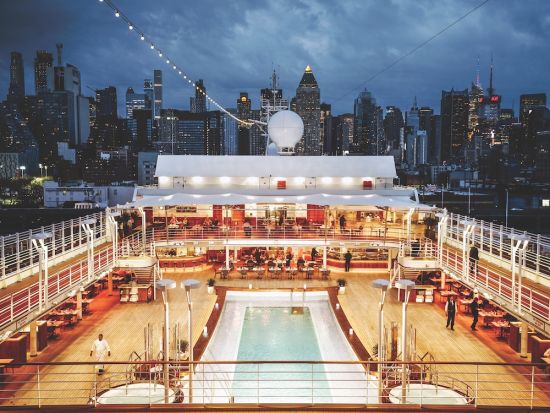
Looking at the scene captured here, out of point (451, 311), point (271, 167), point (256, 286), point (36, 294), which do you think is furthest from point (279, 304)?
point (271, 167)

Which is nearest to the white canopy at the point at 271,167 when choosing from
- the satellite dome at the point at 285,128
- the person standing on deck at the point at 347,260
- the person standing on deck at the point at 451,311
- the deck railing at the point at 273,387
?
the satellite dome at the point at 285,128

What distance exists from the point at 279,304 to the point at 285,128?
15.8 metres

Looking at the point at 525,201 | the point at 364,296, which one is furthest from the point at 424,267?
the point at 525,201

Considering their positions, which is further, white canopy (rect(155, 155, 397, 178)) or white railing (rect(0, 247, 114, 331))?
white canopy (rect(155, 155, 397, 178))

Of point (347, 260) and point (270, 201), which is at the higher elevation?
point (270, 201)

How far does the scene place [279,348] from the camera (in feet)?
50.6

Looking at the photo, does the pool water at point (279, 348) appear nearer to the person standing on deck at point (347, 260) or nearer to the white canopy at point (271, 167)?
the person standing on deck at point (347, 260)

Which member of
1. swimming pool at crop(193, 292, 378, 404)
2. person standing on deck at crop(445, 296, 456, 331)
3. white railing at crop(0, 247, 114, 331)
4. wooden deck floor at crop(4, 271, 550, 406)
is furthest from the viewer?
person standing on deck at crop(445, 296, 456, 331)

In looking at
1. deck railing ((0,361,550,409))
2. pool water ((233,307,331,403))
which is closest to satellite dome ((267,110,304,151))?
pool water ((233,307,331,403))

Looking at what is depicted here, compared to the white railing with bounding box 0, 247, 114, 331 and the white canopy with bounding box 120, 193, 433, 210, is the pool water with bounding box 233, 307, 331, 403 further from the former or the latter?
the white canopy with bounding box 120, 193, 433, 210

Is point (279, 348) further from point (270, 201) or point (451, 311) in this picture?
point (270, 201)

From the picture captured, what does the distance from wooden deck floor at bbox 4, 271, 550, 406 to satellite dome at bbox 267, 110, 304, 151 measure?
14.2 metres

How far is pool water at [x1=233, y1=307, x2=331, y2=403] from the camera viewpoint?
12.7 metres

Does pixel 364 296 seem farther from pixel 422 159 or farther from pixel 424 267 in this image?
pixel 422 159
